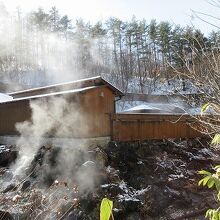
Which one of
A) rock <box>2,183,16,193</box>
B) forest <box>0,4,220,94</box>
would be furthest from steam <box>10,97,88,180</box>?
forest <box>0,4,220,94</box>

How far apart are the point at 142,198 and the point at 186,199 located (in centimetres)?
198

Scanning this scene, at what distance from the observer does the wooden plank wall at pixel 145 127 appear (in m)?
17.0

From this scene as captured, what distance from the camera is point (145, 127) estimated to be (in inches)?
702

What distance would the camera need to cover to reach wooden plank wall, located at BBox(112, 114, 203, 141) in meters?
17.0

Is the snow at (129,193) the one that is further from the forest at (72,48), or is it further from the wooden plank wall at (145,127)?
the forest at (72,48)

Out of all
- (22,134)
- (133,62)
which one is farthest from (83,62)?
(22,134)

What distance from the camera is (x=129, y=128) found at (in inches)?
678

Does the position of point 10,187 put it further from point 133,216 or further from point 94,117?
point 133,216

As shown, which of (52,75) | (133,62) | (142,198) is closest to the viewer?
(142,198)

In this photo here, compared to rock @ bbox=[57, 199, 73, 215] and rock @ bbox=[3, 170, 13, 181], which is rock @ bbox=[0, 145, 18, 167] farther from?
rock @ bbox=[57, 199, 73, 215]

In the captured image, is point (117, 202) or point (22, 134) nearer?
point (117, 202)

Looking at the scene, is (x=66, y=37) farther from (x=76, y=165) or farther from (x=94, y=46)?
(x=76, y=165)

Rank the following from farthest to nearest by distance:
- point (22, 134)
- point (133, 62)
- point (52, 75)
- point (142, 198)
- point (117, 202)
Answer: point (133, 62)
point (52, 75)
point (22, 134)
point (142, 198)
point (117, 202)

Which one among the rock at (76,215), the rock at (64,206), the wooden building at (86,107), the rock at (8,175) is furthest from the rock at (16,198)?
the wooden building at (86,107)
